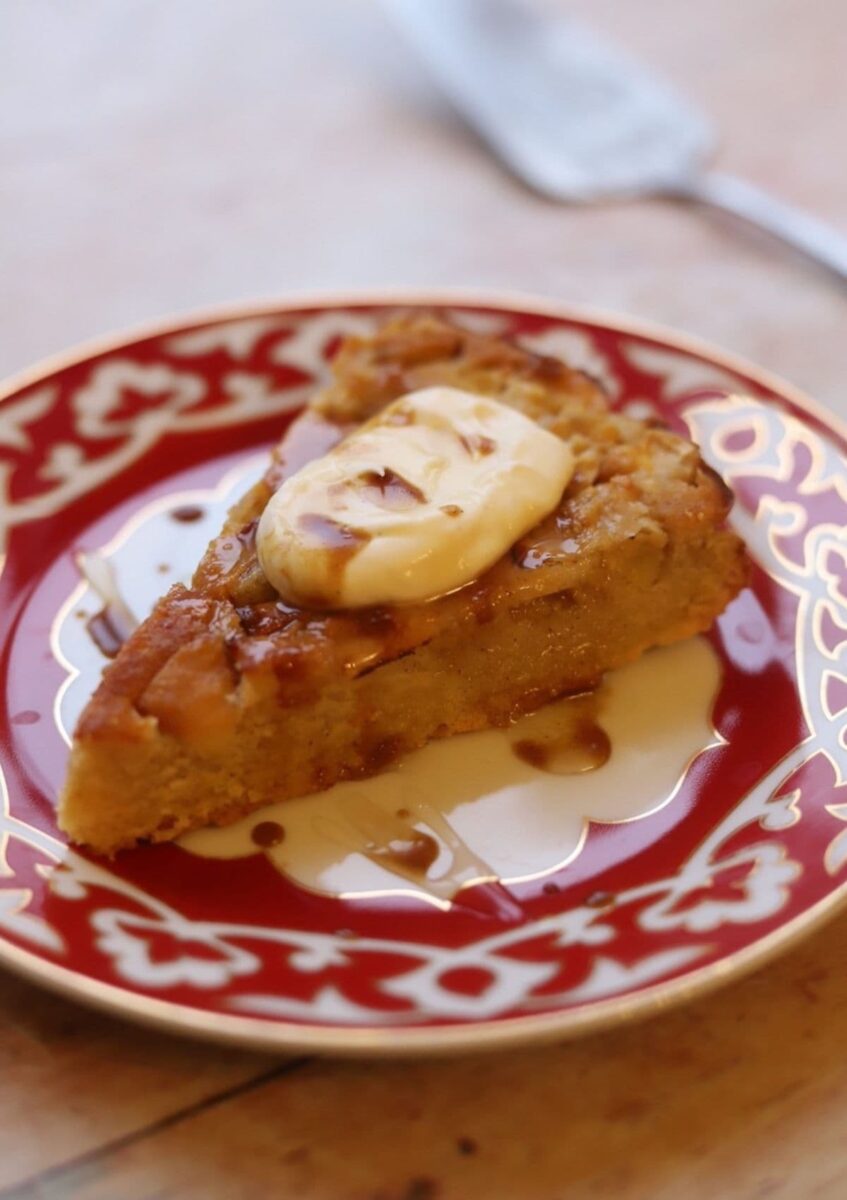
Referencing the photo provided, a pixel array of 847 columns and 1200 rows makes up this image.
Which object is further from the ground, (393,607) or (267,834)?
(393,607)

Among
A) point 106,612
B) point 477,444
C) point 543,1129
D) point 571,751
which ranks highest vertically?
point 106,612

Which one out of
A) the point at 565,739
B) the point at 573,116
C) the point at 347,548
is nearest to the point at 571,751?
the point at 565,739

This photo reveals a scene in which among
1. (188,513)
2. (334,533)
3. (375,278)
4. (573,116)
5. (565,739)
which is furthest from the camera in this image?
(573,116)

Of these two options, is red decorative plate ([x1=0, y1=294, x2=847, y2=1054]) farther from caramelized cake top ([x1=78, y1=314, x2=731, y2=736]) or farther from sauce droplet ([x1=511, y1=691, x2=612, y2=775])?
caramelized cake top ([x1=78, y1=314, x2=731, y2=736])

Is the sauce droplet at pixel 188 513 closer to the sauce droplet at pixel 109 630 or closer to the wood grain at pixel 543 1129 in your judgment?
the sauce droplet at pixel 109 630

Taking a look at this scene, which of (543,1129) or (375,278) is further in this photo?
(375,278)

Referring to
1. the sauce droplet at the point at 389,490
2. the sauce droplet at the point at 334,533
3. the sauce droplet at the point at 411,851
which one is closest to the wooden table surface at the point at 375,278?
the sauce droplet at the point at 411,851

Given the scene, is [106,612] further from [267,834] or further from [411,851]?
[411,851]

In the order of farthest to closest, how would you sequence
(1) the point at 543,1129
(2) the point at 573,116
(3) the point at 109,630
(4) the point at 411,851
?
(2) the point at 573,116
(3) the point at 109,630
(4) the point at 411,851
(1) the point at 543,1129
